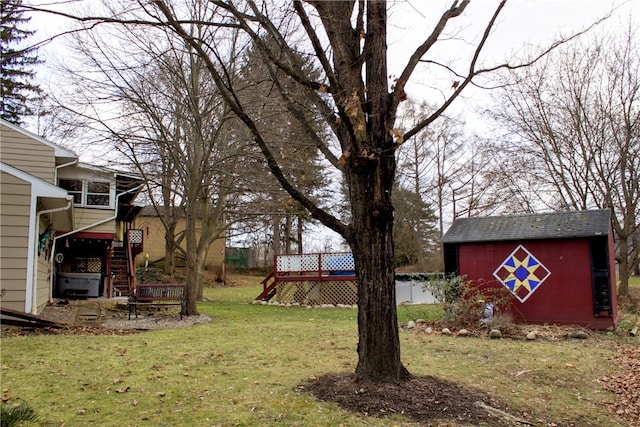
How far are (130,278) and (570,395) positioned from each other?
1803 cm

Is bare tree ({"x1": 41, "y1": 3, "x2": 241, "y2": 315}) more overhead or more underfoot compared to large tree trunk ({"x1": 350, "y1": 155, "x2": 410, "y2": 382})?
more overhead

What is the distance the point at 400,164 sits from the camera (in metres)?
25.0

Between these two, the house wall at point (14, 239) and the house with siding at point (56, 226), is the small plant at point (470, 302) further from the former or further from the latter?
the house wall at point (14, 239)

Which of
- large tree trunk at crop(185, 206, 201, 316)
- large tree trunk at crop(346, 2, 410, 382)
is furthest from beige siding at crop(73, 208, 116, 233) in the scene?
large tree trunk at crop(346, 2, 410, 382)

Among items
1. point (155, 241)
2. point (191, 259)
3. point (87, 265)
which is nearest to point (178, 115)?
point (191, 259)

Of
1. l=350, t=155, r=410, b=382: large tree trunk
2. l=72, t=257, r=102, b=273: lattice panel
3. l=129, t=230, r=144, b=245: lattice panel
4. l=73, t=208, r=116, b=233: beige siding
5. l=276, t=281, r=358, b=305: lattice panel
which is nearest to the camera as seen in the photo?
l=350, t=155, r=410, b=382: large tree trunk

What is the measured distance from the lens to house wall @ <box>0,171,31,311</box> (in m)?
8.88

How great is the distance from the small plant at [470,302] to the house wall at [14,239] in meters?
8.22

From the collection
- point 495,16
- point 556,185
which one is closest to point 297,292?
point 556,185

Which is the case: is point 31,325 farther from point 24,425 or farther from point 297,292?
point 297,292

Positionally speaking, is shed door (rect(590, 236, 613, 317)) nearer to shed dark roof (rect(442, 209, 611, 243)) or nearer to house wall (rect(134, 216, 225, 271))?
shed dark roof (rect(442, 209, 611, 243))

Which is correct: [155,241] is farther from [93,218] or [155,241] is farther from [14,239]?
[14,239]

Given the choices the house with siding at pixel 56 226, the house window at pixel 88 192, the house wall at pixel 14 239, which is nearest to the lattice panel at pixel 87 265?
the house with siding at pixel 56 226

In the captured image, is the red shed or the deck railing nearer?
the red shed
